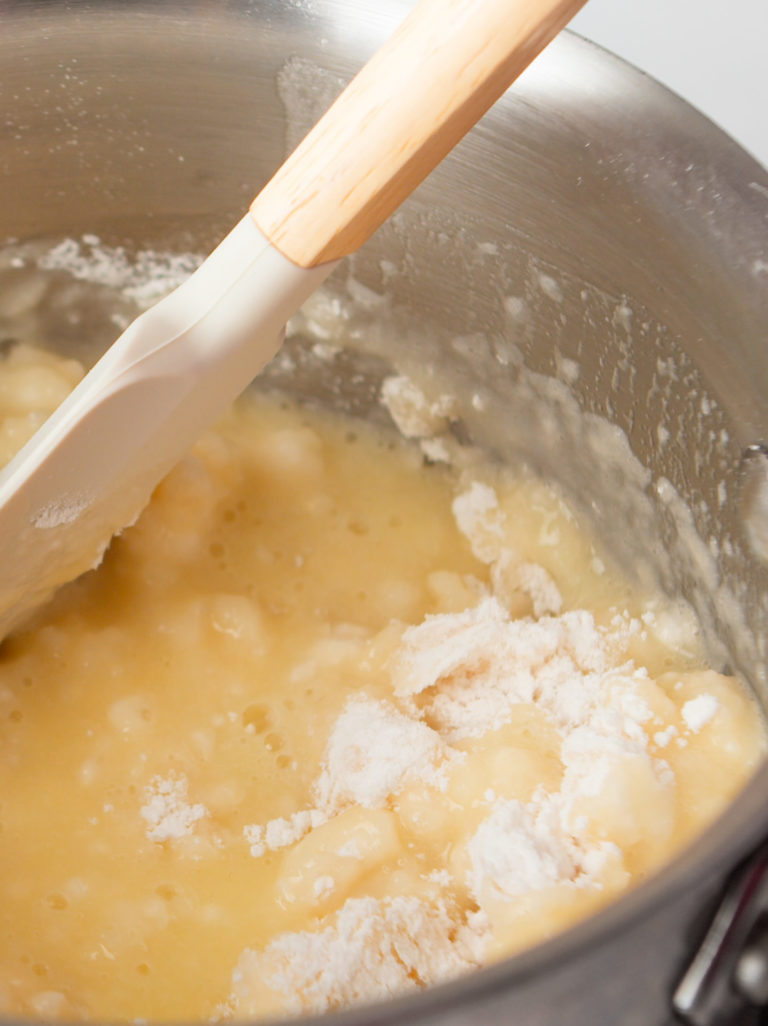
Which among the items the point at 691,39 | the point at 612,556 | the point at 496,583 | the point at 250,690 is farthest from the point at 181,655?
the point at 691,39

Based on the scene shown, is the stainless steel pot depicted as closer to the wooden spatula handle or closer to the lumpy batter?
the lumpy batter

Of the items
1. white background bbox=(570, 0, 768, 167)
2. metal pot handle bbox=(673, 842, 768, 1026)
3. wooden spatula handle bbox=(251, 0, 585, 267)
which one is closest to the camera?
metal pot handle bbox=(673, 842, 768, 1026)

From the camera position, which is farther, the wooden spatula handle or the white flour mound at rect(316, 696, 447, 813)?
the white flour mound at rect(316, 696, 447, 813)

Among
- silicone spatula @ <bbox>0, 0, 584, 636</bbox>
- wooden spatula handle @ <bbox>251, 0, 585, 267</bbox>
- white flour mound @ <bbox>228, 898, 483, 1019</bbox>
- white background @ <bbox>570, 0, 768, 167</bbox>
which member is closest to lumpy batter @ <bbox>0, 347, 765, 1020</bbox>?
white flour mound @ <bbox>228, 898, 483, 1019</bbox>

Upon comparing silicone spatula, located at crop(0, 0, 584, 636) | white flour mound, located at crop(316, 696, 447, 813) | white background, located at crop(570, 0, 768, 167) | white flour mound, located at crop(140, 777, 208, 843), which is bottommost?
white flour mound, located at crop(140, 777, 208, 843)

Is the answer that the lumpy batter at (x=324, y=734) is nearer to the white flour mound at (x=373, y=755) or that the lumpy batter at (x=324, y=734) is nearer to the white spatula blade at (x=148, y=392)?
the white flour mound at (x=373, y=755)

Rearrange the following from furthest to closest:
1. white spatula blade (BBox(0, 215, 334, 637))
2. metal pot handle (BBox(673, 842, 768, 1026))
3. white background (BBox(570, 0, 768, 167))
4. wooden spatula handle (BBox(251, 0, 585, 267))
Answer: white background (BBox(570, 0, 768, 167)) → white spatula blade (BBox(0, 215, 334, 637)) → wooden spatula handle (BBox(251, 0, 585, 267)) → metal pot handle (BBox(673, 842, 768, 1026))

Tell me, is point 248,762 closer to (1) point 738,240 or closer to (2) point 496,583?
(2) point 496,583

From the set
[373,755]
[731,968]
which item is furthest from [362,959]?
[731,968]
